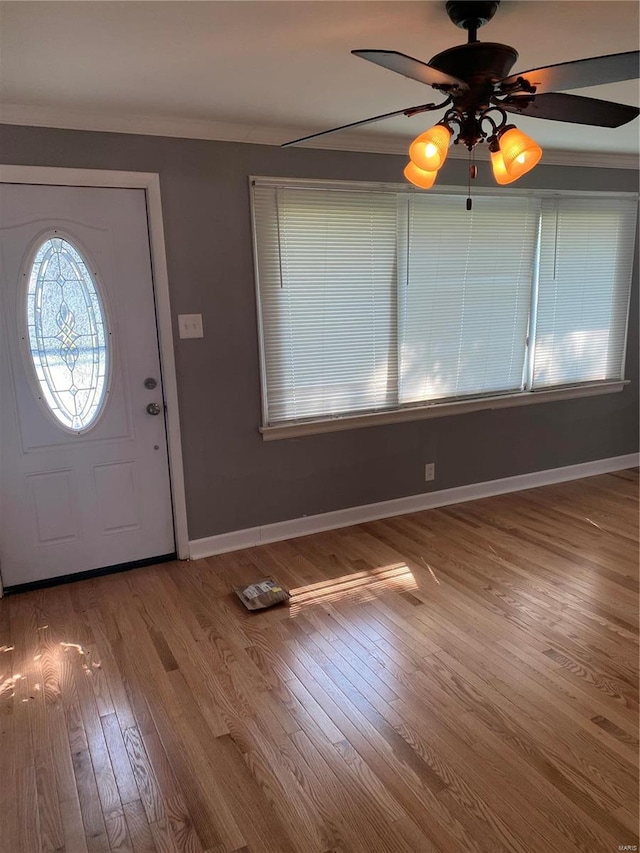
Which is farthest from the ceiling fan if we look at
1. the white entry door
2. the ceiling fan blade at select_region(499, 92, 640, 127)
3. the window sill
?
the window sill

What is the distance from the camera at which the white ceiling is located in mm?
1824

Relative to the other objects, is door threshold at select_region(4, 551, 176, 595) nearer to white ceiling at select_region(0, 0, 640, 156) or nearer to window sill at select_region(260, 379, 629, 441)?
window sill at select_region(260, 379, 629, 441)

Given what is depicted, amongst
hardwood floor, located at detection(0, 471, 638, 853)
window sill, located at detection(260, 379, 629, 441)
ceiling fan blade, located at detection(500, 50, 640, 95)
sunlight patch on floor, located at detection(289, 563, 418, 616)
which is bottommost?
hardwood floor, located at detection(0, 471, 638, 853)

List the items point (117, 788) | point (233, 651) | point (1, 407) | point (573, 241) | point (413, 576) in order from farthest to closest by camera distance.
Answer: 1. point (573, 241)
2. point (413, 576)
3. point (1, 407)
4. point (233, 651)
5. point (117, 788)

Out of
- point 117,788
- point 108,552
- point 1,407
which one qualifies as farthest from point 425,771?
A: point 1,407

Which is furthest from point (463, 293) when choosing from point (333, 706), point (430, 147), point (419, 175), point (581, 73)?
point (333, 706)

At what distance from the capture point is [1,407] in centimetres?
292

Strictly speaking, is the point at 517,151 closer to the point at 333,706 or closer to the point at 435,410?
the point at 333,706

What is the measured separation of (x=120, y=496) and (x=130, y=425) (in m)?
0.40

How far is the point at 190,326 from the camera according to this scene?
3.22m

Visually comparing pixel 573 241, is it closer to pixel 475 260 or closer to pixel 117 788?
pixel 475 260

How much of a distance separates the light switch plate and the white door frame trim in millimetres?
66

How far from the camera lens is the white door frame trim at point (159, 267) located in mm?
2818

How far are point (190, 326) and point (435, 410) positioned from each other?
176 cm
